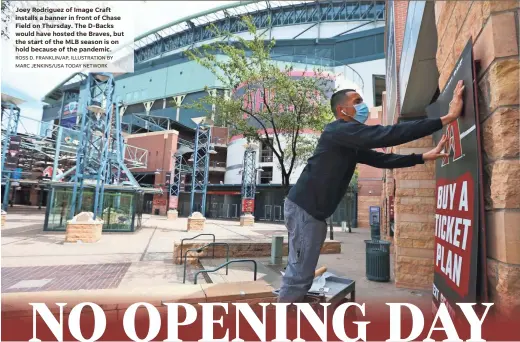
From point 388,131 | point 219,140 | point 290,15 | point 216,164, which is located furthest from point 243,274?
point 290,15

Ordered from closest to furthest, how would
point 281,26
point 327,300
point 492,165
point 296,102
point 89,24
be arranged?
point 492,165
point 327,300
point 89,24
point 296,102
point 281,26

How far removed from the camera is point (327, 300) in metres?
2.64

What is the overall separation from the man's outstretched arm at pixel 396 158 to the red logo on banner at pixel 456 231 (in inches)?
8.6

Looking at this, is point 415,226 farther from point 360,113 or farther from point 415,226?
point 360,113

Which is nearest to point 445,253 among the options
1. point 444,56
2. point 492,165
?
point 492,165

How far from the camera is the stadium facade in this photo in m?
33.8

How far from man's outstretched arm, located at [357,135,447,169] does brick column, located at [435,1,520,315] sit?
0.57 meters

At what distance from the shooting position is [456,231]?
185 centimetres

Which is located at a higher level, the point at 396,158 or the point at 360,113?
the point at 360,113

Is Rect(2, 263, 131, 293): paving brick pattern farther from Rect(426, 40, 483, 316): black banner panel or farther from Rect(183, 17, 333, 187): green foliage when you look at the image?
Rect(426, 40, 483, 316): black banner panel

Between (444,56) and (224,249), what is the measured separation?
815 cm

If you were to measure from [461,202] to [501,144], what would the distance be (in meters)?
0.47

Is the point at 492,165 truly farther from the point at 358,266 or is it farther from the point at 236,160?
the point at 236,160

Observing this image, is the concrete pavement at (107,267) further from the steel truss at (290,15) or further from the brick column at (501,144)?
the steel truss at (290,15)
